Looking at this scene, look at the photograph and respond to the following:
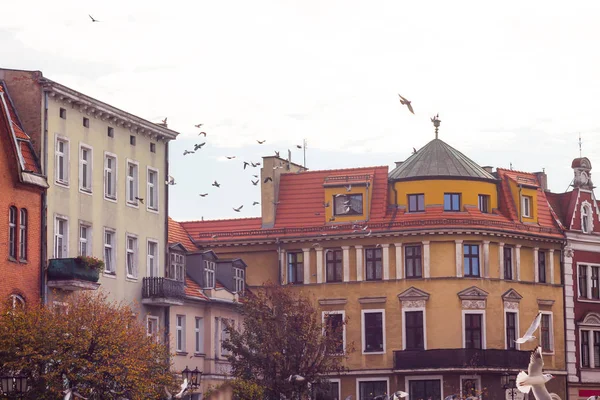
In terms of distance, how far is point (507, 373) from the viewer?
7762 centimetres

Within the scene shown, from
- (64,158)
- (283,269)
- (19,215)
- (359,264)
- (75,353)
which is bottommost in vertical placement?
(75,353)

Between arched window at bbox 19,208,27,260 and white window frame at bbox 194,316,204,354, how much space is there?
56.0 feet

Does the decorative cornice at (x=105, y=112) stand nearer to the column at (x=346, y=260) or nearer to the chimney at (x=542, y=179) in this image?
the column at (x=346, y=260)

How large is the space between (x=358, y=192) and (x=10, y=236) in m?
31.2

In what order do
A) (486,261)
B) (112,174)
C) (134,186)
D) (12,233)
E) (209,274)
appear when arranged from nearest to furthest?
(12,233) → (112,174) → (134,186) → (209,274) → (486,261)

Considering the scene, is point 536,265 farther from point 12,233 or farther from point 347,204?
point 12,233

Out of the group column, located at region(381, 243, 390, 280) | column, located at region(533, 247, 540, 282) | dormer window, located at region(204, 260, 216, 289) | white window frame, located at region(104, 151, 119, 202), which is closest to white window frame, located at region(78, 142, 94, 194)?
white window frame, located at region(104, 151, 119, 202)

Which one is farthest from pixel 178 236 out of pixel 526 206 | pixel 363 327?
pixel 526 206

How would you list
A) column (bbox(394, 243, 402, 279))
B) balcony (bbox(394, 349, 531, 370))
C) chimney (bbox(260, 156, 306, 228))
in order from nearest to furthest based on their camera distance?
1. balcony (bbox(394, 349, 531, 370))
2. column (bbox(394, 243, 402, 279))
3. chimney (bbox(260, 156, 306, 228))

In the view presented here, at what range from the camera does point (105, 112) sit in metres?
61.8

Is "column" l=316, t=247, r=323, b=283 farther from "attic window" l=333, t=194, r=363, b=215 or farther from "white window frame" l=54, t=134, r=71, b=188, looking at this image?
"white window frame" l=54, t=134, r=71, b=188

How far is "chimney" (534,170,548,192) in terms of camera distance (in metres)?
88.5

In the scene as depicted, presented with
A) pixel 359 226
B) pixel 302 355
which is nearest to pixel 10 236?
pixel 302 355

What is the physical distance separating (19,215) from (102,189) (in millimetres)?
7381
